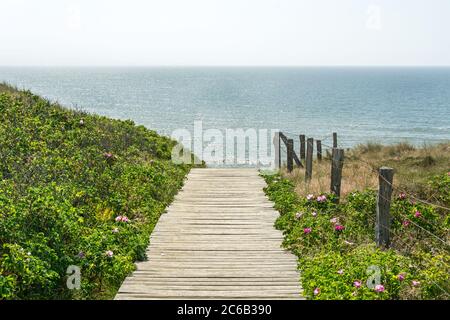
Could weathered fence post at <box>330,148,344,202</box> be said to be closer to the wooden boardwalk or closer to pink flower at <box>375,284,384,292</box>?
the wooden boardwalk

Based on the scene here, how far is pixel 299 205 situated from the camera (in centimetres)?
1242

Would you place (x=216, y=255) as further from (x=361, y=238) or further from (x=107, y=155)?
(x=107, y=155)

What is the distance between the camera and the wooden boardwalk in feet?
25.7

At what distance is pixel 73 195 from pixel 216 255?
3410mm

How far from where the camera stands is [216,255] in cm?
946

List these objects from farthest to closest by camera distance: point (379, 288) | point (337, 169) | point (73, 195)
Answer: point (337, 169), point (73, 195), point (379, 288)

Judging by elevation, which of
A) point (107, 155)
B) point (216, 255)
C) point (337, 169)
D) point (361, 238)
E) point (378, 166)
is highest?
point (337, 169)

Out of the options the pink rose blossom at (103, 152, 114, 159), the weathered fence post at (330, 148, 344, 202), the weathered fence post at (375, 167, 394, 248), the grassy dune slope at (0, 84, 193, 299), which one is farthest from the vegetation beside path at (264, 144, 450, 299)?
the pink rose blossom at (103, 152, 114, 159)

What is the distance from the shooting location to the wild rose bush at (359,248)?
7512 millimetres

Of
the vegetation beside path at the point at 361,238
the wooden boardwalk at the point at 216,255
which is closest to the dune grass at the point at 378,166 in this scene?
the vegetation beside path at the point at 361,238

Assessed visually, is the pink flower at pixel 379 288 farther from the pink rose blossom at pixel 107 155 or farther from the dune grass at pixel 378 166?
the pink rose blossom at pixel 107 155

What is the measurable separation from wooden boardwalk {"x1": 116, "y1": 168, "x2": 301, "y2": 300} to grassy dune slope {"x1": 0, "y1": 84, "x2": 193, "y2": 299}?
39cm

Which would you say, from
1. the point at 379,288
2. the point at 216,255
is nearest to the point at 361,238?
the point at 216,255

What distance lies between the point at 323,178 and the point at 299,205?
10.5 ft
